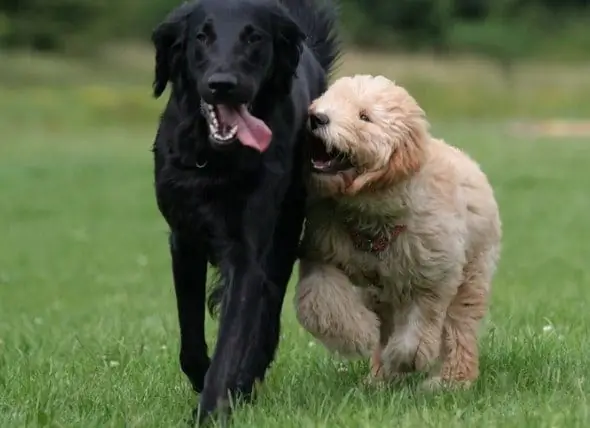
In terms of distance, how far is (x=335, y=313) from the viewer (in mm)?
5262

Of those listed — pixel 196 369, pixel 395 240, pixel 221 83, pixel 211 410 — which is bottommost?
pixel 196 369

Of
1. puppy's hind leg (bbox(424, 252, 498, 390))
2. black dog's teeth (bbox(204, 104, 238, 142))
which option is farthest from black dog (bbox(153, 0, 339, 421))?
puppy's hind leg (bbox(424, 252, 498, 390))

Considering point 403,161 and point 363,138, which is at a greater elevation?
point 363,138

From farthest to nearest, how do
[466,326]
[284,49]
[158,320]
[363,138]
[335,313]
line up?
1. [158,320]
2. [466,326]
3. [335,313]
4. [284,49]
5. [363,138]

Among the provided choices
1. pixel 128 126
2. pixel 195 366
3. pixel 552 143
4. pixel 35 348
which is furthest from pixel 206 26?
pixel 128 126

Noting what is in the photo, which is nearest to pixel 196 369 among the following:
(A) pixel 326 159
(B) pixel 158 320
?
(A) pixel 326 159

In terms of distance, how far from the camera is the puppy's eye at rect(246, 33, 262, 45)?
4914mm

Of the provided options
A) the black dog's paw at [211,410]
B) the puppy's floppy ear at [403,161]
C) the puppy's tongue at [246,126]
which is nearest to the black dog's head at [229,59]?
the puppy's tongue at [246,126]

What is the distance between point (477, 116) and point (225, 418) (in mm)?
39618

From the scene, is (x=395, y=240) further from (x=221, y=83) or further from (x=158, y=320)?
(x=158, y=320)

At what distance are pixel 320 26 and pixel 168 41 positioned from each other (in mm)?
1495

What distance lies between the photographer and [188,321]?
547 cm

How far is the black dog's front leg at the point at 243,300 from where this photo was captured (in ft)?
15.6

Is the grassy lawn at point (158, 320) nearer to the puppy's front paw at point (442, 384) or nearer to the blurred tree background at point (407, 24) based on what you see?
the puppy's front paw at point (442, 384)
